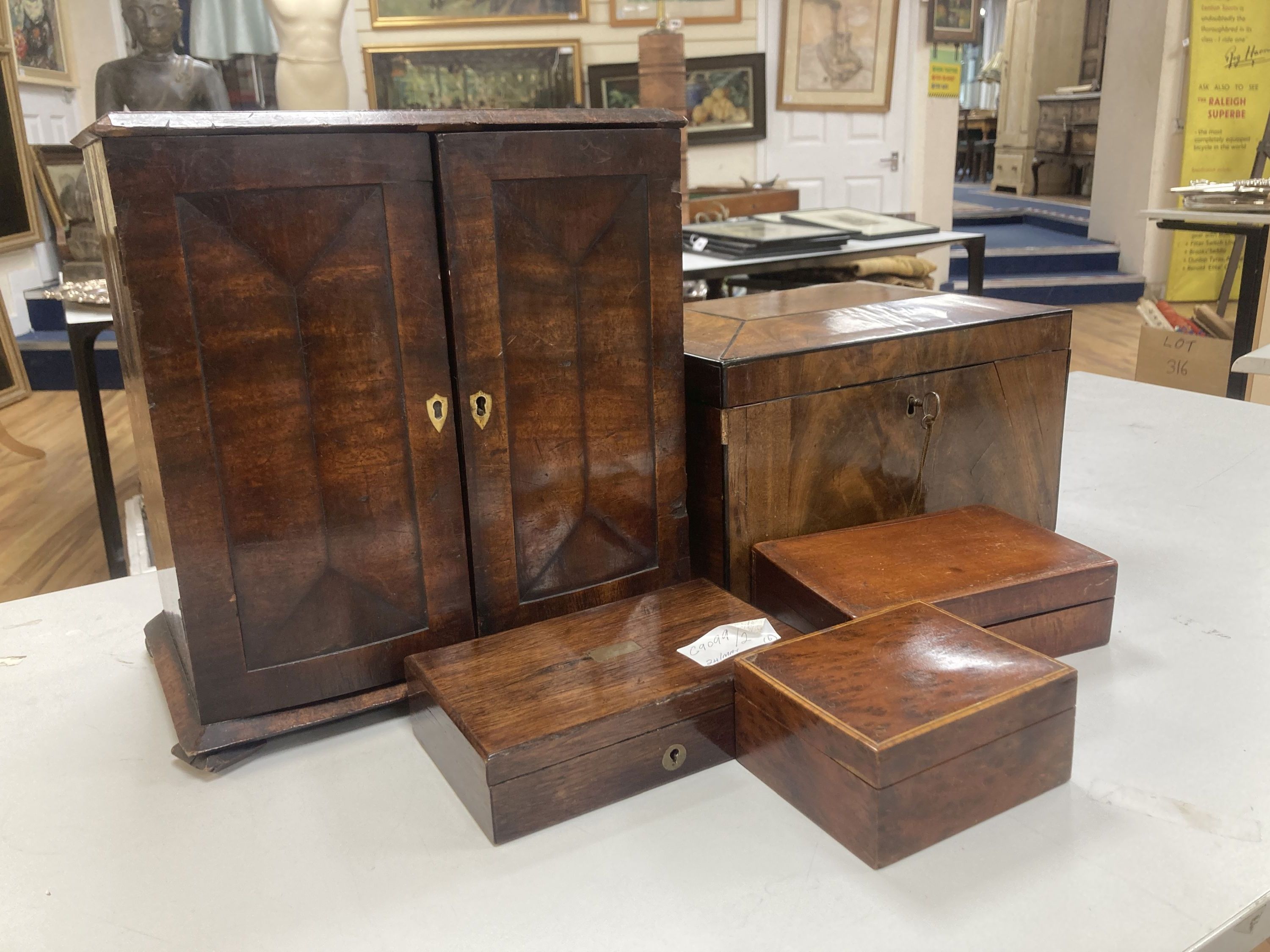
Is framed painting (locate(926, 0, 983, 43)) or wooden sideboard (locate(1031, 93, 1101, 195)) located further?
wooden sideboard (locate(1031, 93, 1101, 195))

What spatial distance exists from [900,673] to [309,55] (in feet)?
8.25

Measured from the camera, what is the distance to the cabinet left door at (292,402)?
80cm

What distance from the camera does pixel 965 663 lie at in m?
0.82

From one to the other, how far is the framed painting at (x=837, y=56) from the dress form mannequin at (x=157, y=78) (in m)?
3.63

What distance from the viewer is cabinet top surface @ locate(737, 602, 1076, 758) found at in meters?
0.74

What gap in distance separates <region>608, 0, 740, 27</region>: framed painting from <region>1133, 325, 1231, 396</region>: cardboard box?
3.63 m

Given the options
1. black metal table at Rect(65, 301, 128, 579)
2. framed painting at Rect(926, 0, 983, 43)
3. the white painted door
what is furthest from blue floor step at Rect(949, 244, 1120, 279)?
black metal table at Rect(65, 301, 128, 579)

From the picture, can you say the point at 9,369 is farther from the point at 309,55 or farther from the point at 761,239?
the point at 761,239

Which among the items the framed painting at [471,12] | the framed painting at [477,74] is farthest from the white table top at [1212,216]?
the framed painting at [471,12]

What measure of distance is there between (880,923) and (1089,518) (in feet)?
3.02

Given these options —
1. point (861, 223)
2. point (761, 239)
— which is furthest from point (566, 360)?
point (861, 223)

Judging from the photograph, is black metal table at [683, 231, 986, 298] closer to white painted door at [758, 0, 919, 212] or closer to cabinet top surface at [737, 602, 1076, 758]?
cabinet top surface at [737, 602, 1076, 758]

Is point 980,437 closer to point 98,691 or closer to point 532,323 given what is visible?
point 532,323

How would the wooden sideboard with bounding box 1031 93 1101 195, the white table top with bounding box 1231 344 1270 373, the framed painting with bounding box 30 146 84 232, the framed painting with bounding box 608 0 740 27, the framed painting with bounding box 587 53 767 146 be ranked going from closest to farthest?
the white table top with bounding box 1231 344 1270 373 < the framed painting with bounding box 30 146 84 232 < the framed painting with bounding box 608 0 740 27 < the framed painting with bounding box 587 53 767 146 < the wooden sideboard with bounding box 1031 93 1101 195
